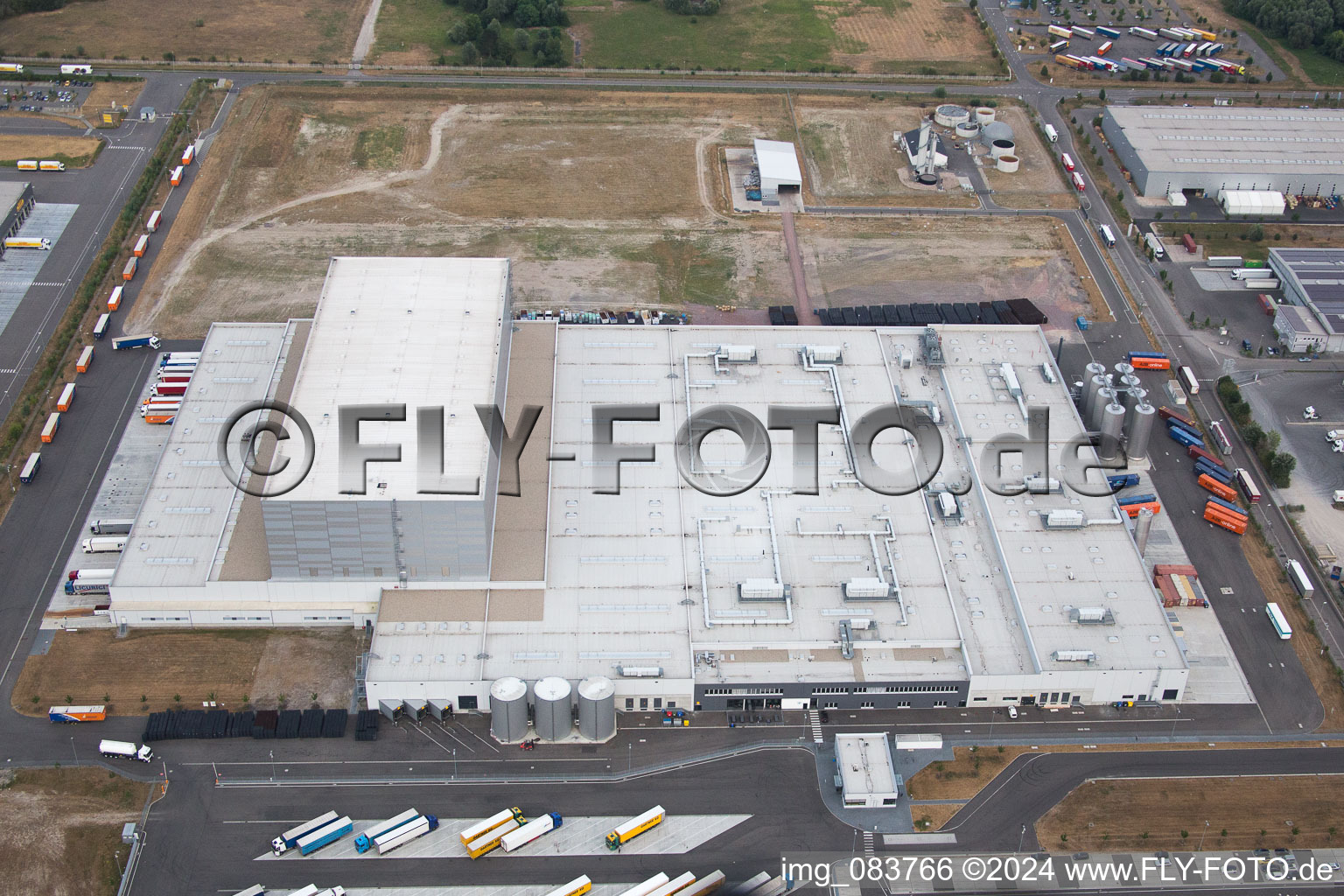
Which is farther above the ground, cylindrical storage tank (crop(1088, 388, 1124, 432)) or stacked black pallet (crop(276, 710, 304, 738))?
cylindrical storage tank (crop(1088, 388, 1124, 432))

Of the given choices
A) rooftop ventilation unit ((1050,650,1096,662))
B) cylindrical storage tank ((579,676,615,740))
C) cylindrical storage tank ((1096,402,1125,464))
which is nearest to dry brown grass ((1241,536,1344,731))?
cylindrical storage tank ((1096,402,1125,464))

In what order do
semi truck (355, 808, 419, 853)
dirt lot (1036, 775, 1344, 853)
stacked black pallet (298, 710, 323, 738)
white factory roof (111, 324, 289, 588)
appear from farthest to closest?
1. white factory roof (111, 324, 289, 588)
2. stacked black pallet (298, 710, 323, 738)
3. dirt lot (1036, 775, 1344, 853)
4. semi truck (355, 808, 419, 853)

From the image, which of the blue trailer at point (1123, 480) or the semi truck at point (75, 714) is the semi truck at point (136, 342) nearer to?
the semi truck at point (75, 714)

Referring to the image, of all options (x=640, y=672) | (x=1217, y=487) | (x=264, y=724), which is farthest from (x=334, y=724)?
(x=1217, y=487)

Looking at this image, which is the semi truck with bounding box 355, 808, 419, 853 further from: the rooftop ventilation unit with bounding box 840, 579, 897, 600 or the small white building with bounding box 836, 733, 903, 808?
the rooftop ventilation unit with bounding box 840, 579, 897, 600

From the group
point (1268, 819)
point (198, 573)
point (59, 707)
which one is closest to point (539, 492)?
point (198, 573)

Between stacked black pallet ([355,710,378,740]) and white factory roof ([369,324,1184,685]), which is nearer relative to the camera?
stacked black pallet ([355,710,378,740])

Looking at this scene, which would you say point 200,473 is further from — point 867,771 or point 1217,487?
point 1217,487

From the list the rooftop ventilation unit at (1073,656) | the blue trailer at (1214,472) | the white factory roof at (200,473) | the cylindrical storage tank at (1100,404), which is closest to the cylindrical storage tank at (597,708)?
the white factory roof at (200,473)
